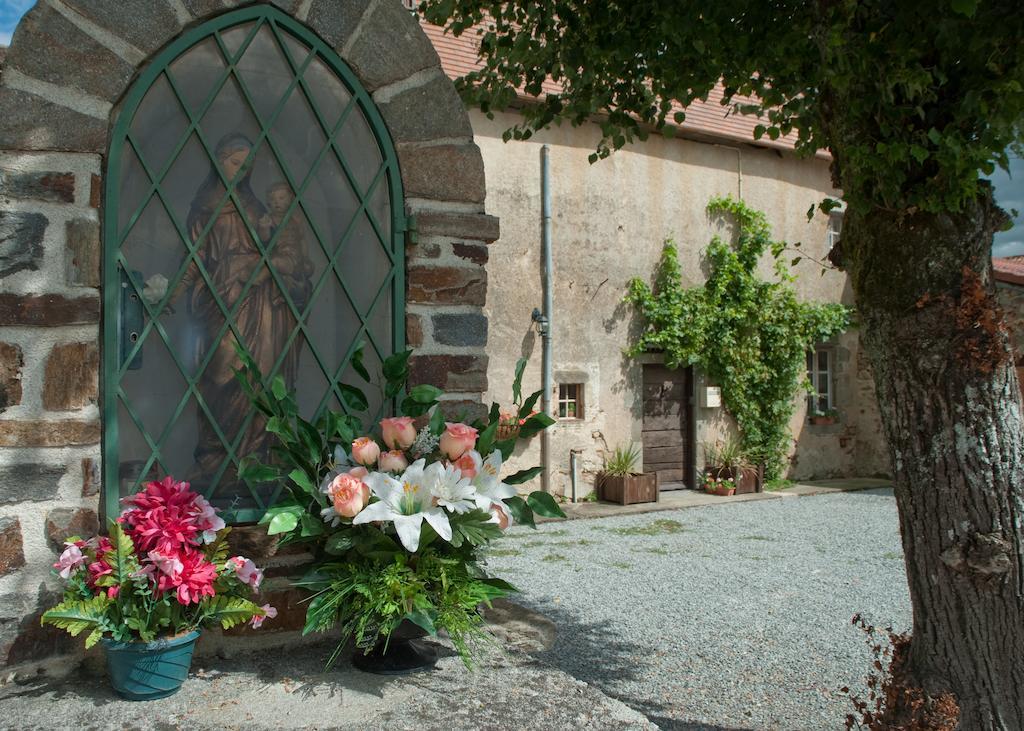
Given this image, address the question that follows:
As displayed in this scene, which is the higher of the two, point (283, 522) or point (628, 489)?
point (283, 522)

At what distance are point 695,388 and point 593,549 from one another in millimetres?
4363

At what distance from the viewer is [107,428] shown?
8.25 feet

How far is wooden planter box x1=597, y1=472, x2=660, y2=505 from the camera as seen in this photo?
10.4 metres

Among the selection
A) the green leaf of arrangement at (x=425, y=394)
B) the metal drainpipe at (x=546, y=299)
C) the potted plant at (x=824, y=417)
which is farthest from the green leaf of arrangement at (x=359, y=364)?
the potted plant at (x=824, y=417)

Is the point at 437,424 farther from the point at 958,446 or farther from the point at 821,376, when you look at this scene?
the point at 821,376

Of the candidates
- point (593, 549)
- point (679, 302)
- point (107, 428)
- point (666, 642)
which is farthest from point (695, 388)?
point (107, 428)

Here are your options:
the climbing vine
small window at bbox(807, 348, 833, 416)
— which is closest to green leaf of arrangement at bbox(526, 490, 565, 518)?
the climbing vine

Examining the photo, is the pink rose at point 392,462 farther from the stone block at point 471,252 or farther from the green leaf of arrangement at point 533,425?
the stone block at point 471,252

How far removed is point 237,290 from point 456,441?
87 centimetres

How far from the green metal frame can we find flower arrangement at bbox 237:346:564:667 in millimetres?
236

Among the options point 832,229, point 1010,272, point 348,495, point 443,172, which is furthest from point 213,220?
point 832,229

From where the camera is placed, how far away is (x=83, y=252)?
2.45 metres

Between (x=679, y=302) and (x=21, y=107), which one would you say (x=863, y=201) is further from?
(x=679, y=302)

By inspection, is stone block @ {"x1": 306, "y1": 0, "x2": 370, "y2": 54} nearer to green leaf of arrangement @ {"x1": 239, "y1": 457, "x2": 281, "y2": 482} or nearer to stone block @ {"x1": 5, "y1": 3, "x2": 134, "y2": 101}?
stone block @ {"x1": 5, "y1": 3, "x2": 134, "y2": 101}
